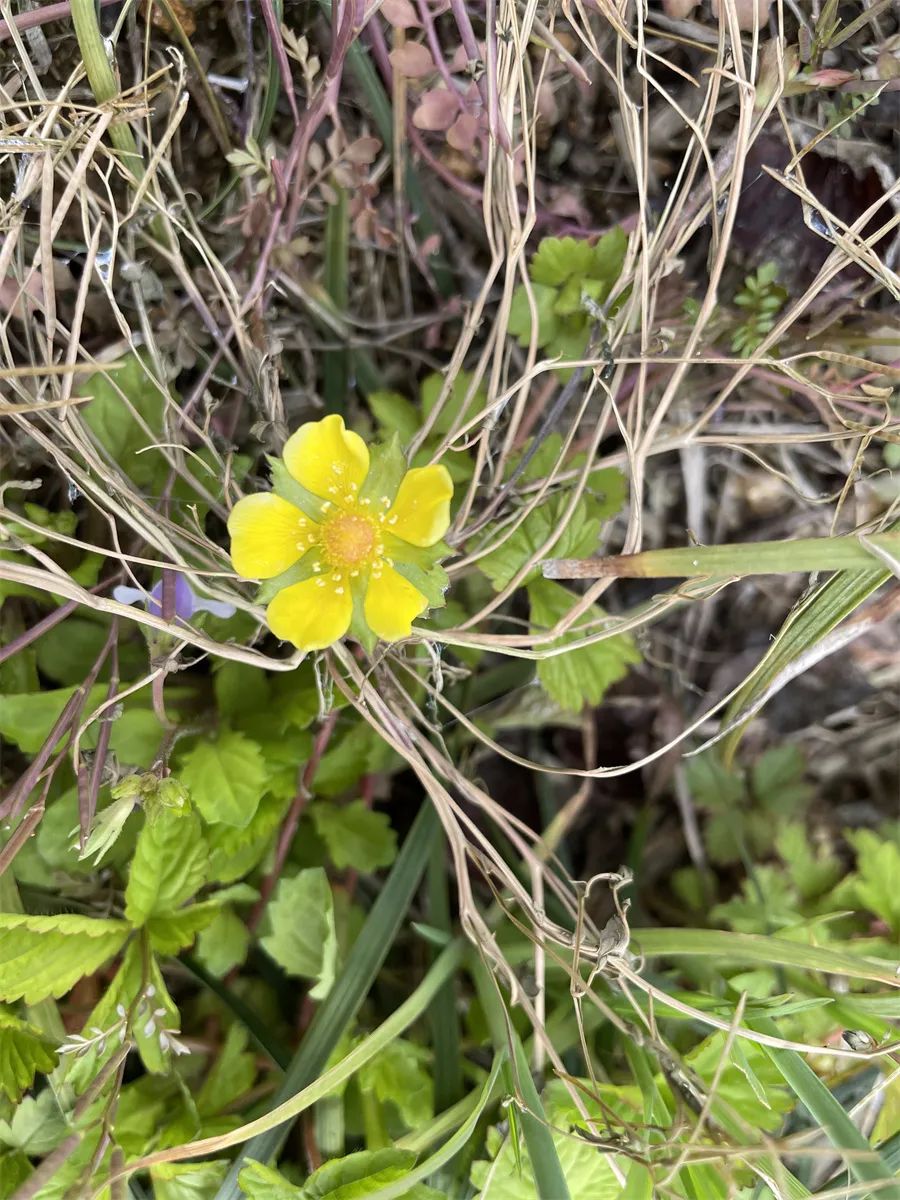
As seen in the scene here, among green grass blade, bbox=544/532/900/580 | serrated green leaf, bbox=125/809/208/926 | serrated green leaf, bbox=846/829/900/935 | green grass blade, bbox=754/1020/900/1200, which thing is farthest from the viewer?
serrated green leaf, bbox=846/829/900/935

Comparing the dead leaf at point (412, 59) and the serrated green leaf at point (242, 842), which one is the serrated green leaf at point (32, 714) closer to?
the serrated green leaf at point (242, 842)

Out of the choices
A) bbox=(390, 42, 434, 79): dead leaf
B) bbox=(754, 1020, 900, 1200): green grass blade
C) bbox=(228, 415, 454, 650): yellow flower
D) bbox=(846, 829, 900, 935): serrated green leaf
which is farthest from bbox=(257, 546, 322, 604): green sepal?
bbox=(846, 829, 900, 935): serrated green leaf

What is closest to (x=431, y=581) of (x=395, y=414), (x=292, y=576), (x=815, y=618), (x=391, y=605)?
(x=391, y=605)

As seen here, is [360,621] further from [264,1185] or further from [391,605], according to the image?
[264,1185]

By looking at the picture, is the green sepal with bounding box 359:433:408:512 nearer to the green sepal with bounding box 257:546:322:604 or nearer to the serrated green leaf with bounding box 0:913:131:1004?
the green sepal with bounding box 257:546:322:604

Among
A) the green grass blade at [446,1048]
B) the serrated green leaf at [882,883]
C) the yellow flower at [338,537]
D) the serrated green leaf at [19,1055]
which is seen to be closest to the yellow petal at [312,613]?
the yellow flower at [338,537]

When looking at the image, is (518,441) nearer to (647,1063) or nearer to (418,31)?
(418,31)

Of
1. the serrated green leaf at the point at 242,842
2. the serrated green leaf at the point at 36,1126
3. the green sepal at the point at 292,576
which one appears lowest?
the serrated green leaf at the point at 36,1126
